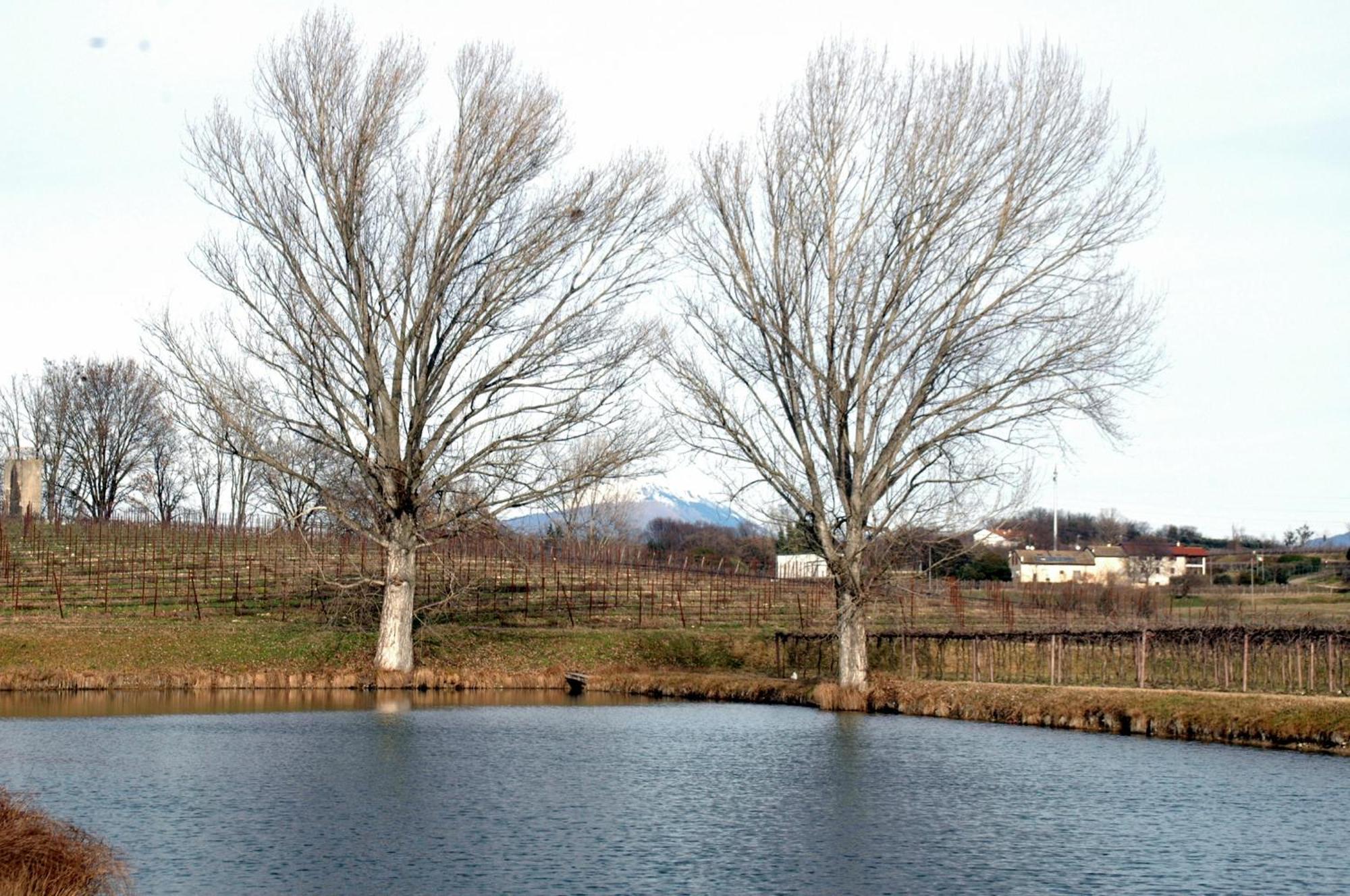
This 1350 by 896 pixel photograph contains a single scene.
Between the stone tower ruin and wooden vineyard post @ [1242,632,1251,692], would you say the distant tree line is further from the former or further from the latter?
wooden vineyard post @ [1242,632,1251,692]

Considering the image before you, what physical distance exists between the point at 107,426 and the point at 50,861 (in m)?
70.4

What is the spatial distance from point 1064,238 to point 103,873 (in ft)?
85.4

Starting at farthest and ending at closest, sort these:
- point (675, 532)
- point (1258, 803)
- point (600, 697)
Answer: point (675, 532) < point (600, 697) < point (1258, 803)

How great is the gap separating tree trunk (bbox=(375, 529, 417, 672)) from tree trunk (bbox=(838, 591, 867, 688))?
11.1 m

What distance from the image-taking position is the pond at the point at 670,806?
13266 millimetres

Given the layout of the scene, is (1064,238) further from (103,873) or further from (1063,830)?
(103,873)

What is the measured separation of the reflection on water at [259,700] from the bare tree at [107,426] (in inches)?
1776

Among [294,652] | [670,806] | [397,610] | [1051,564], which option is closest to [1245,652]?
[670,806]

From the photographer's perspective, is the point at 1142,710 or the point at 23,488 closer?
the point at 1142,710

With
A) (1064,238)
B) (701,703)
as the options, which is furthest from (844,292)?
(701,703)

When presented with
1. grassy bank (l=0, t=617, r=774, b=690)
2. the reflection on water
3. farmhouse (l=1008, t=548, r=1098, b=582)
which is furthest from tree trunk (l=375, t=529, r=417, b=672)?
farmhouse (l=1008, t=548, r=1098, b=582)

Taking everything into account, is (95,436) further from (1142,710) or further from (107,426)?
(1142,710)

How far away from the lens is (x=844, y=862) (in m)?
14.0

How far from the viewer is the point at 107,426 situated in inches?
3004
